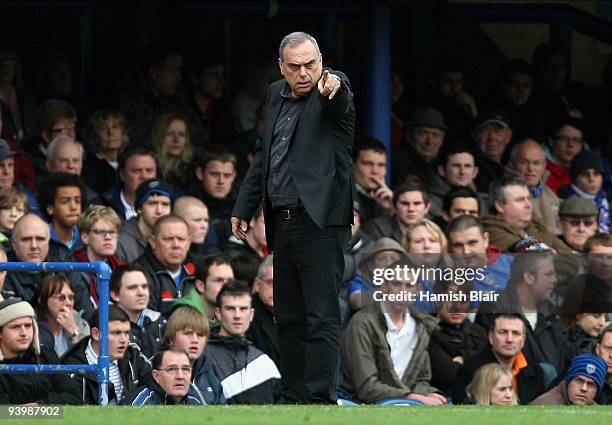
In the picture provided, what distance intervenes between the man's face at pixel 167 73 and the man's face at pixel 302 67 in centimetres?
494

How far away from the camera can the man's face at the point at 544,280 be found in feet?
40.1

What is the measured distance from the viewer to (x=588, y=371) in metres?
11.3

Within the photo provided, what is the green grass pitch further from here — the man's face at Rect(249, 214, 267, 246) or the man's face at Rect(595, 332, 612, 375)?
the man's face at Rect(249, 214, 267, 246)

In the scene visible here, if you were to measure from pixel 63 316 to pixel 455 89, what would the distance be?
5457mm

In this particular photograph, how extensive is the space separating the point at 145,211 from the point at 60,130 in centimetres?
102

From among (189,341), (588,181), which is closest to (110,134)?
(189,341)

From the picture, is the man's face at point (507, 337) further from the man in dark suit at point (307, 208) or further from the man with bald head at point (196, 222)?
the man in dark suit at point (307, 208)

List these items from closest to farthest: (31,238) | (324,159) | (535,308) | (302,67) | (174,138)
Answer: (302,67) → (324,159) → (31,238) → (535,308) → (174,138)

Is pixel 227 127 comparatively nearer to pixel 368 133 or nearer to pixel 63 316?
pixel 368 133

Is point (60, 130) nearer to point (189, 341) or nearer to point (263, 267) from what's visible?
point (263, 267)

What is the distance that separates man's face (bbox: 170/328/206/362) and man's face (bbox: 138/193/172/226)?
1.50 meters

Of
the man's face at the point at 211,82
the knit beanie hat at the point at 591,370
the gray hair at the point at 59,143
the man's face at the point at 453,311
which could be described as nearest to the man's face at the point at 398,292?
the man's face at the point at 453,311

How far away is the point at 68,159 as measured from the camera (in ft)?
40.2

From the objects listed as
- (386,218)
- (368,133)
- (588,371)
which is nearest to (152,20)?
(368,133)
